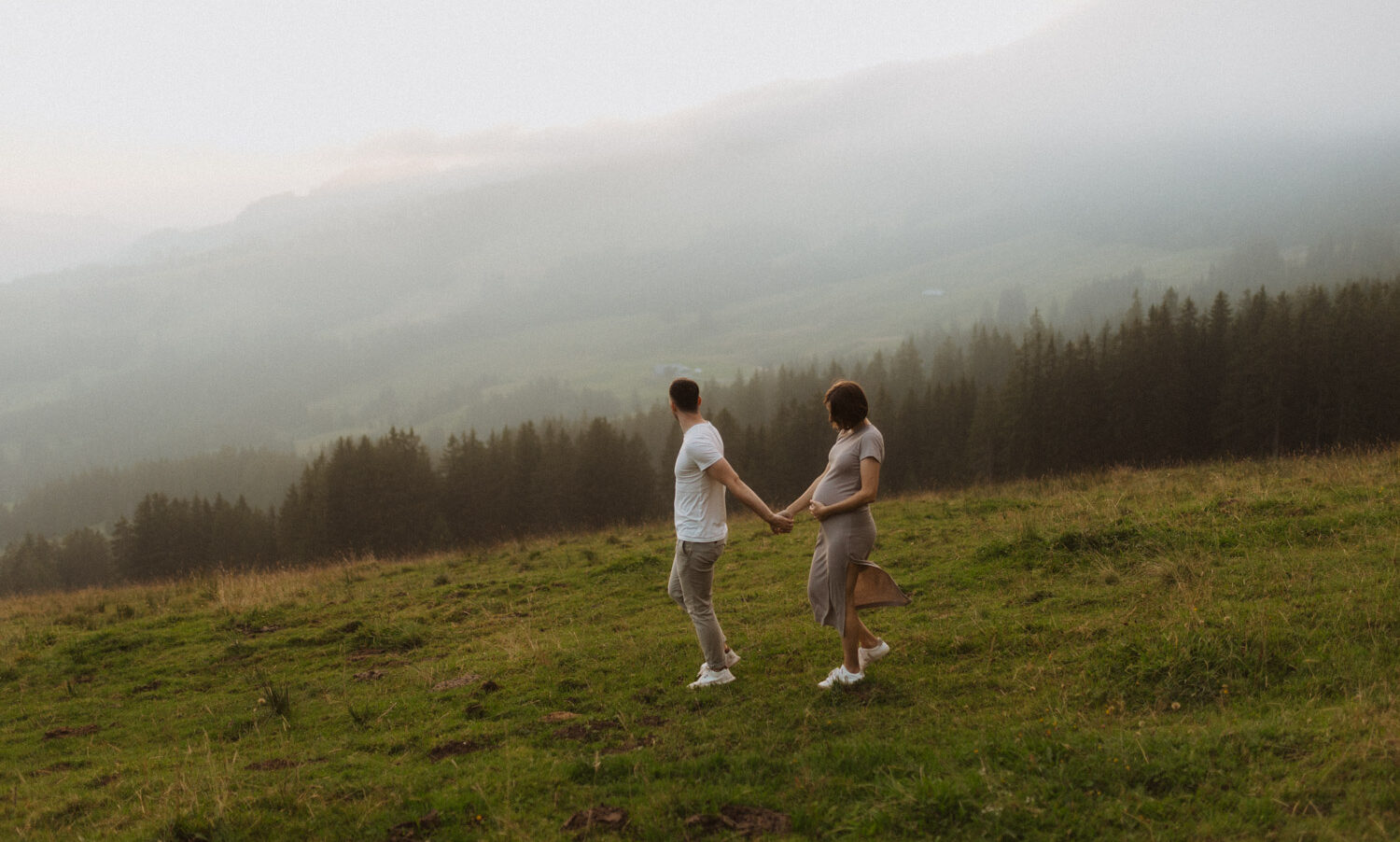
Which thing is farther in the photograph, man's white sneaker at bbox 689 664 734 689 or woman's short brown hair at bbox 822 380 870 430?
man's white sneaker at bbox 689 664 734 689

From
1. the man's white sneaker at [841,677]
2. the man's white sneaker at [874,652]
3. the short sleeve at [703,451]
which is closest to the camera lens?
the man's white sneaker at [841,677]

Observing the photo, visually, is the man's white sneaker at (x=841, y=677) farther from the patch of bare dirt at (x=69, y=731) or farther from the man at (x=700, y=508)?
the patch of bare dirt at (x=69, y=731)

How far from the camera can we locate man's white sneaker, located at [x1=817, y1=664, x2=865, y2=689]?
26.3 ft

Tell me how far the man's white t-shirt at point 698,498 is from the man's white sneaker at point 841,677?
183 cm

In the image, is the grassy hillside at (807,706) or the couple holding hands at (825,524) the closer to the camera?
the grassy hillside at (807,706)

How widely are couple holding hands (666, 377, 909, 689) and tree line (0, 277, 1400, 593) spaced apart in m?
51.2

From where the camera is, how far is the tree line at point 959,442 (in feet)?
195

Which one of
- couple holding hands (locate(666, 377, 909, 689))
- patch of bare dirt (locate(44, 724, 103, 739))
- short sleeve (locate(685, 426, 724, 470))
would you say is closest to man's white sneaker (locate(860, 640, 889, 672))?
couple holding hands (locate(666, 377, 909, 689))

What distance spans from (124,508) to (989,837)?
21465cm

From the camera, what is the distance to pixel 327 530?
7081 centimetres

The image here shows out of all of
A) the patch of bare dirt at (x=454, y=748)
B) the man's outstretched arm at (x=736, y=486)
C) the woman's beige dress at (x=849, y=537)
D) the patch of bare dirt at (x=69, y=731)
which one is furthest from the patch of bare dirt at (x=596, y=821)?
the patch of bare dirt at (x=69, y=731)

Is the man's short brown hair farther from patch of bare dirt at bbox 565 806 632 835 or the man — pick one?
patch of bare dirt at bbox 565 806 632 835

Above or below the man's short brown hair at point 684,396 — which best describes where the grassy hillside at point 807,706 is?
below

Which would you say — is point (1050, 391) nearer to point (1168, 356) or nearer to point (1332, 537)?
point (1168, 356)
